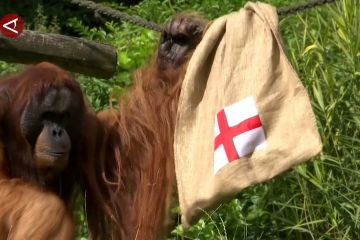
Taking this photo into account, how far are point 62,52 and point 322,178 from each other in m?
1.04

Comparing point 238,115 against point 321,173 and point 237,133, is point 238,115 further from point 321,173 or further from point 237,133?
point 321,173

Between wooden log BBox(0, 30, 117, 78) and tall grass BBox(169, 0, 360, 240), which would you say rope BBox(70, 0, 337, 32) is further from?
tall grass BBox(169, 0, 360, 240)

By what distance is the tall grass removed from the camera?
4094 mm

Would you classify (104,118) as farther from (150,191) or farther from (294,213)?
(294,213)

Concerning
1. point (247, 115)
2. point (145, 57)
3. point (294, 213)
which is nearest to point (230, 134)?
point (247, 115)

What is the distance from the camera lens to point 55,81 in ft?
11.7

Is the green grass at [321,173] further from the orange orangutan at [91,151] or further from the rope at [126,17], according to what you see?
the rope at [126,17]

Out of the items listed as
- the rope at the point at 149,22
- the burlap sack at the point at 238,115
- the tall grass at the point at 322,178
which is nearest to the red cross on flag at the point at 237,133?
the burlap sack at the point at 238,115

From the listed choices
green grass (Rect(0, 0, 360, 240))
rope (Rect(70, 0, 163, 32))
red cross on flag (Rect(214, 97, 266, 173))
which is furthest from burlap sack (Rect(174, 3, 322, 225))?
green grass (Rect(0, 0, 360, 240))

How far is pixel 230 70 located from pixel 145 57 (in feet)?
5.62

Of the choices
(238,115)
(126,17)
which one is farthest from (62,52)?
(238,115)

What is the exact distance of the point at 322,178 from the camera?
412 cm

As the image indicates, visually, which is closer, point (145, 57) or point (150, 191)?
point (150, 191)

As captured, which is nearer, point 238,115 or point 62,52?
point 238,115
